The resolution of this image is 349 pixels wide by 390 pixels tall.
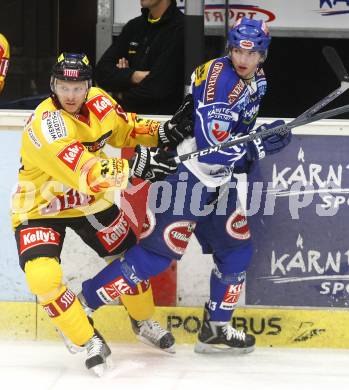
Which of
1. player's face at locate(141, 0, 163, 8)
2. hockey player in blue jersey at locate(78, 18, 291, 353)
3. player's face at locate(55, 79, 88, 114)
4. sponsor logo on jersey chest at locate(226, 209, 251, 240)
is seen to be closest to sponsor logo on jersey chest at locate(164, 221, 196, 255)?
hockey player in blue jersey at locate(78, 18, 291, 353)

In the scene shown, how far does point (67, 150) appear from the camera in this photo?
4.05 meters

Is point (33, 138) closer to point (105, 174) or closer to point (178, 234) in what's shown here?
point (105, 174)

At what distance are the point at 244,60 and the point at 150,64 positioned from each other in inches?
35.7

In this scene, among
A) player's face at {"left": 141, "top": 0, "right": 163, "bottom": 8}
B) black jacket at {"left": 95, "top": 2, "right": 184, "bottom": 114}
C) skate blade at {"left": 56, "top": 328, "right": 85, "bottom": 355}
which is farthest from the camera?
player's face at {"left": 141, "top": 0, "right": 163, "bottom": 8}

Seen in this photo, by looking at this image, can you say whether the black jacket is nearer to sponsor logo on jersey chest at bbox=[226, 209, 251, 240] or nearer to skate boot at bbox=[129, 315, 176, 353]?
sponsor logo on jersey chest at bbox=[226, 209, 251, 240]

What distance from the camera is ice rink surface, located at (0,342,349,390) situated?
413cm

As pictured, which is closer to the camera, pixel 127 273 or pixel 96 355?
pixel 96 355

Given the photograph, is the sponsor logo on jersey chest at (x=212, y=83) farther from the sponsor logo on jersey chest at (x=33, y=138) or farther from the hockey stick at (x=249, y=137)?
the sponsor logo on jersey chest at (x=33, y=138)

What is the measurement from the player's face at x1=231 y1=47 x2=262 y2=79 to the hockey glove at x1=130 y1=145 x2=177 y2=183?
0.43m

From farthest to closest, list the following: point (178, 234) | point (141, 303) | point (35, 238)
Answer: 1. point (141, 303)
2. point (178, 234)
3. point (35, 238)

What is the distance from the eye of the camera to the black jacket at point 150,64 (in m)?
4.88

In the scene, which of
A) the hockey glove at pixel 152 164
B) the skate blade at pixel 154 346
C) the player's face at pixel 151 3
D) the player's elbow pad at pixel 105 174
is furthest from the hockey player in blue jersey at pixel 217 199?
the player's face at pixel 151 3

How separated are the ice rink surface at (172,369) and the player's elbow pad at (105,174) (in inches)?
28.1

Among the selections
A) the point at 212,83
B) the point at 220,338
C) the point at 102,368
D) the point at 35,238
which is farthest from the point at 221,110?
the point at 102,368
